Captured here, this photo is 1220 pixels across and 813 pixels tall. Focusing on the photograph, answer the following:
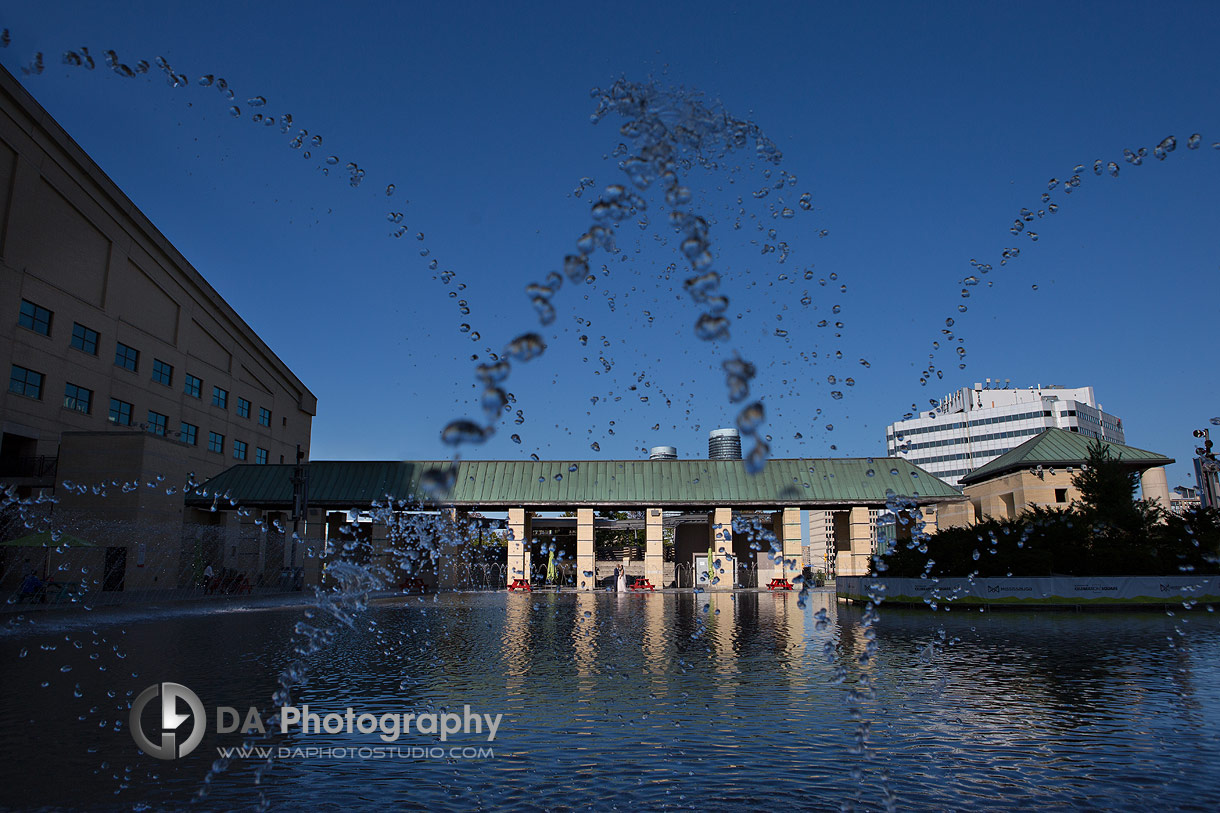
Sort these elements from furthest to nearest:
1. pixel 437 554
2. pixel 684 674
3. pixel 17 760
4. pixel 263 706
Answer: pixel 437 554
pixel 684 674
pixel 263 706
pixel 17 760

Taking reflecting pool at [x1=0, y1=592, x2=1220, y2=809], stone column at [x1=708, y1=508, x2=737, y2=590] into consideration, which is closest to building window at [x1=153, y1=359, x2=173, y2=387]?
reflecting pool at [x1=0, y1=592, x2=1220, y2=809]

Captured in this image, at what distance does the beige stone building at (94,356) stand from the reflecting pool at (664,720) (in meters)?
19.9

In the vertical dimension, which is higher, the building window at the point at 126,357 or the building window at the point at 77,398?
the building window at the point at 126,357

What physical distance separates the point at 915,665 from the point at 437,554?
38304 mm

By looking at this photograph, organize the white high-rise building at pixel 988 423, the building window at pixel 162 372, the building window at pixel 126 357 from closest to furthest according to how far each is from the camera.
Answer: the building window at pixel 126 357 → the building window at pixel 162 372 → the white high-rise building at pixel 988 423

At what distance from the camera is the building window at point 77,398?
35375 millimetres

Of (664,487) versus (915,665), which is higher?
(664,487)

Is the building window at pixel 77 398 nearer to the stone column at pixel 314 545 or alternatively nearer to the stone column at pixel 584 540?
the stone column at pixel 314 545

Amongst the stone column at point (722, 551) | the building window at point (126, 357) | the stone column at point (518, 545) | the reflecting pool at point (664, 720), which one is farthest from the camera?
the stone column at point (722, 551)

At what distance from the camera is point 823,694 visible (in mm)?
9484

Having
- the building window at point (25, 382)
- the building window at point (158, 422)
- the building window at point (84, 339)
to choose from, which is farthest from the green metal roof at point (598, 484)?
the building window at point (25, 382)

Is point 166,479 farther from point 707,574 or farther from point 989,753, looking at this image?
point 989,753

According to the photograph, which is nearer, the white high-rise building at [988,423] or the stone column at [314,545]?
the stone column at [314,545]

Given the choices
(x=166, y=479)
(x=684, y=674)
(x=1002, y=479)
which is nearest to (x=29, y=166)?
(x=166, y=479)
